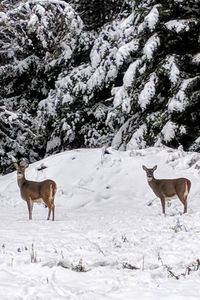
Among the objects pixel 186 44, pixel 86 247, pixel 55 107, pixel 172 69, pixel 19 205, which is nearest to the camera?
pixel 86 247

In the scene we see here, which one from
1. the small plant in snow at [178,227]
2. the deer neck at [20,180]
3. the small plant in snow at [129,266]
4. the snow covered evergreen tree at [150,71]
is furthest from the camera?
the snow covered evergreen tree at [150,71]

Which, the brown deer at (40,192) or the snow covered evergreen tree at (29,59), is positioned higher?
the snow covered evergreen tree at (29,59)

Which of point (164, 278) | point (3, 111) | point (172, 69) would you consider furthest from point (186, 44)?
point (164, 278)

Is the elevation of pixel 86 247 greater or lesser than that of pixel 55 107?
lesser

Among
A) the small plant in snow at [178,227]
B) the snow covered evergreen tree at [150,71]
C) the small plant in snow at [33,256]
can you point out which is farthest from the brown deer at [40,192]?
the snow covered evergreen tree at [150,71]

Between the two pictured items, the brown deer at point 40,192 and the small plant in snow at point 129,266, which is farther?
the brown deer at point 40,192

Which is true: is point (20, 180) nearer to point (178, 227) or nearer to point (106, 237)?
point (106, 237)

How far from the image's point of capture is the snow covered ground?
585 centimetres

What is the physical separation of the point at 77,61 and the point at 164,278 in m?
16.8

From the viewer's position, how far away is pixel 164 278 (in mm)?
6215

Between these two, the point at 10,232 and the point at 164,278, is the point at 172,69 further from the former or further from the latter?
the point at 164,278

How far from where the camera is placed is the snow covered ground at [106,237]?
585 cm

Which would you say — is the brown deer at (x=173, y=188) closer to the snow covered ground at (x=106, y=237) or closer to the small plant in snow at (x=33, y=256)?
the snow covered ground at (x=106, y=237)

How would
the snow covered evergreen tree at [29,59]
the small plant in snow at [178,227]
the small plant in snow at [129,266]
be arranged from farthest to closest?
the snow covered evergreen tree at [29,59]
the small plant in snow at [178,227]
the small plant in snow at [129,266]
